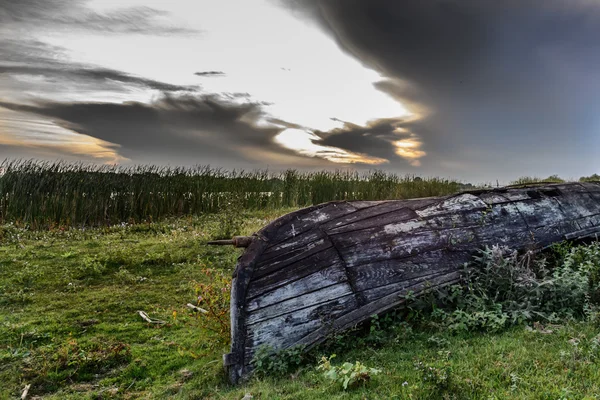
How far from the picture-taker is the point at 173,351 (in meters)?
5.41

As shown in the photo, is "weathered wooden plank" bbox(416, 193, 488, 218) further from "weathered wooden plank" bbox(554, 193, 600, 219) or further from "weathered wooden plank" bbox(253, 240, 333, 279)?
"weathered wooden plank" bbox(554, 193, 600, 219)

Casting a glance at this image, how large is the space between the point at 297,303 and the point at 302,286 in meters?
0.20

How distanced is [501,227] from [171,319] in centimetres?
546

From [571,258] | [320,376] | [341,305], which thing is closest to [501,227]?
[571,258]

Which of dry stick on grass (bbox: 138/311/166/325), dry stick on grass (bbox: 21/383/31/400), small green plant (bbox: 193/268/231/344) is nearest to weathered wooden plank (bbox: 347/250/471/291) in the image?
small green plant (bbox: 193/268/231/344)

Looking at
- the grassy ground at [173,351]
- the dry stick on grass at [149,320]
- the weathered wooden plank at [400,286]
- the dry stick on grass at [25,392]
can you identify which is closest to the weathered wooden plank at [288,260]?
the weathered wooden plank at [400,286]

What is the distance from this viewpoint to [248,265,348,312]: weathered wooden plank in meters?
4.46

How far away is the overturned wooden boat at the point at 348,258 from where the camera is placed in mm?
4410

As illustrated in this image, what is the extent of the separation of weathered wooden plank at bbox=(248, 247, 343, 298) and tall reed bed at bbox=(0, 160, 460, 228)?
8.21 m

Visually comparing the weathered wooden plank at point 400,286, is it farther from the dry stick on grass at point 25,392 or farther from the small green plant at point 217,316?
the dry stick on grass at point 25,392

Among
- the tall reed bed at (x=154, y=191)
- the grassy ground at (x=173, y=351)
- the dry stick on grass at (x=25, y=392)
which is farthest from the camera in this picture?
the tall reed bed at (x=154, y=191)

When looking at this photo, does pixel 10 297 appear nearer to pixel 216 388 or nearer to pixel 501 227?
pixel 216 388

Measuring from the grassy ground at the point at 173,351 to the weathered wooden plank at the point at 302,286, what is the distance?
674 mm

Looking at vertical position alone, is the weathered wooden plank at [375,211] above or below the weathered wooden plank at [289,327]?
above
